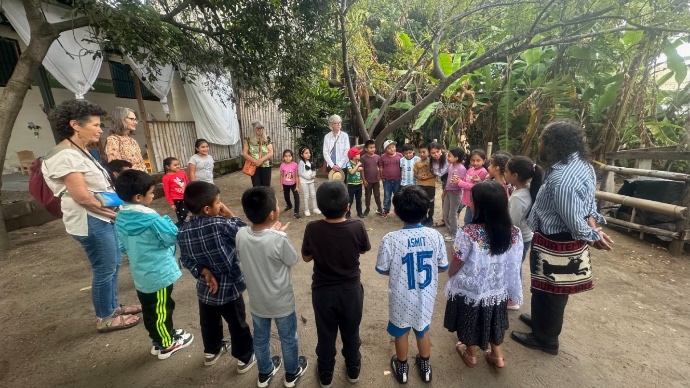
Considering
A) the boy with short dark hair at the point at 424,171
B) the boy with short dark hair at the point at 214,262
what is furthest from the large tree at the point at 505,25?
the boy with short dark hair at the point at 214,262

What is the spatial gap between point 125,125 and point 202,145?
1370 mm

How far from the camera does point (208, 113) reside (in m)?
Result: 8.99

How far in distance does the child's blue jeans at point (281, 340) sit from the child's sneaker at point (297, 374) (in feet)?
0.12

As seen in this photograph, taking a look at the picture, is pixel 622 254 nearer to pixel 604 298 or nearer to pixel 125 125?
pixel 604 298

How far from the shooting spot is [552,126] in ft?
7.21

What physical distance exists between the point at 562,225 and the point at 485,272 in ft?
2.22

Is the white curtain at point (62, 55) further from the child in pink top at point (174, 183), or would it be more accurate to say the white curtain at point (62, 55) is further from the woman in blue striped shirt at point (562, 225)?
the woman in blue striped shirt at point (562, 225)

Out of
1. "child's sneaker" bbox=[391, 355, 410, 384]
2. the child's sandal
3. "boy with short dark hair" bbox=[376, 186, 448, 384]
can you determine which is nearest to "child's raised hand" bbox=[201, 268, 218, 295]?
"boy with short dark hair" bbox=[376, 186, 448, 384]

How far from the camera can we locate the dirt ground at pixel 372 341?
7.21 ft

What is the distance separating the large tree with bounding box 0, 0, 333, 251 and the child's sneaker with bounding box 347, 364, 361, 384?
3830 mm

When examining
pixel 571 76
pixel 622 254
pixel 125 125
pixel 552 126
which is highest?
pixel 571 76

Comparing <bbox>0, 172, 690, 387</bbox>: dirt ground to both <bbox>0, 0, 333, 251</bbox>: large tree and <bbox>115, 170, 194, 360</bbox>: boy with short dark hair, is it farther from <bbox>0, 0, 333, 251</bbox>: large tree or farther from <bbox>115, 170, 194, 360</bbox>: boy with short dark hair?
<bbox>0, 0, 333, 251</bbox>: large tree

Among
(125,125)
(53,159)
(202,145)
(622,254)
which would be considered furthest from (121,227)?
(622,254)

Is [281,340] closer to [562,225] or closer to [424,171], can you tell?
[562,225]
